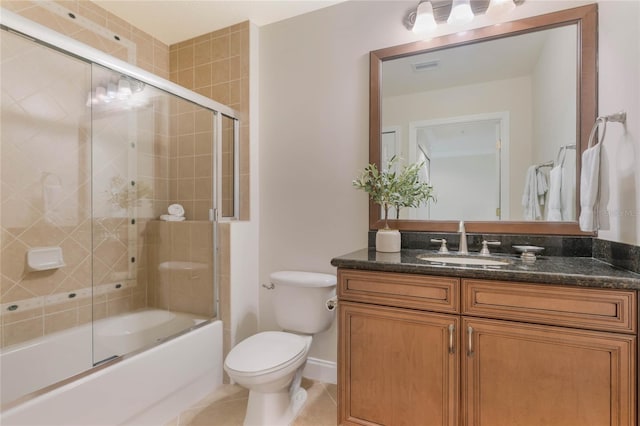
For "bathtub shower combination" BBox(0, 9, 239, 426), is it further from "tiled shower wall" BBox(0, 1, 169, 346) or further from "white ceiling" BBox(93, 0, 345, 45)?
"white ceiling" BBox(93, 0, 345, 45)

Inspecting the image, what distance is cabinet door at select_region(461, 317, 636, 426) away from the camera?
0.99m

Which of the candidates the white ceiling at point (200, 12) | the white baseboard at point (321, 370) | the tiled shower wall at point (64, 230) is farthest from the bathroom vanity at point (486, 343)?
the white ceiling at point (200, 12)

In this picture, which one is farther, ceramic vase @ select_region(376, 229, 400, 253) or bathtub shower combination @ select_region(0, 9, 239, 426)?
ceramic vase @ select_region(376, 229, 400, 253)

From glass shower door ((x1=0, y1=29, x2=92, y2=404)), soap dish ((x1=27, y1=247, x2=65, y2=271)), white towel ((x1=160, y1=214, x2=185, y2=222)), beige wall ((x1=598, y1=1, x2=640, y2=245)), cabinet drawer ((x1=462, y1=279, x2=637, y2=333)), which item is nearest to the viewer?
cabinet drawer ((x1=462, y1=279, x2=637, y2=333))

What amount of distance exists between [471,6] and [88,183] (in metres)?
2.48

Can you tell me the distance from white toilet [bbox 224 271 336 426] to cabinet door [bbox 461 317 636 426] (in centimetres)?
82

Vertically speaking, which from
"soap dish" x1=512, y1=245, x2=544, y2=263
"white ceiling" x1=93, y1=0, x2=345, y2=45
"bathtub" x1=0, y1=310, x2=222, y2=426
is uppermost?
"white ceiling" x1=93, y1=0, x2=345, y2=45

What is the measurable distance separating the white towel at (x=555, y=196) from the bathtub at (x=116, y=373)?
6.70 ft

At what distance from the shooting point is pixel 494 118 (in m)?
1.64

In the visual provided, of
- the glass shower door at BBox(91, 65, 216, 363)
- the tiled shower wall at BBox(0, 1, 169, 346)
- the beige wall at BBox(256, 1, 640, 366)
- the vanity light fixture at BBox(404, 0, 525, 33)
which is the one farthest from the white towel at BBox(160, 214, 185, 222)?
the vanity light fixture at BBox(404, 0, 525, 33)

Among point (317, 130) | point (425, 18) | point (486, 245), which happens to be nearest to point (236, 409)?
point (486, 245)

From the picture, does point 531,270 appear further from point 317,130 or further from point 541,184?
point 317,130

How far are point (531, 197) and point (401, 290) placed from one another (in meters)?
0.90

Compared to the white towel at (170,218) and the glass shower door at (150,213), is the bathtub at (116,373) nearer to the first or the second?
the glass shower door at (150,213)
